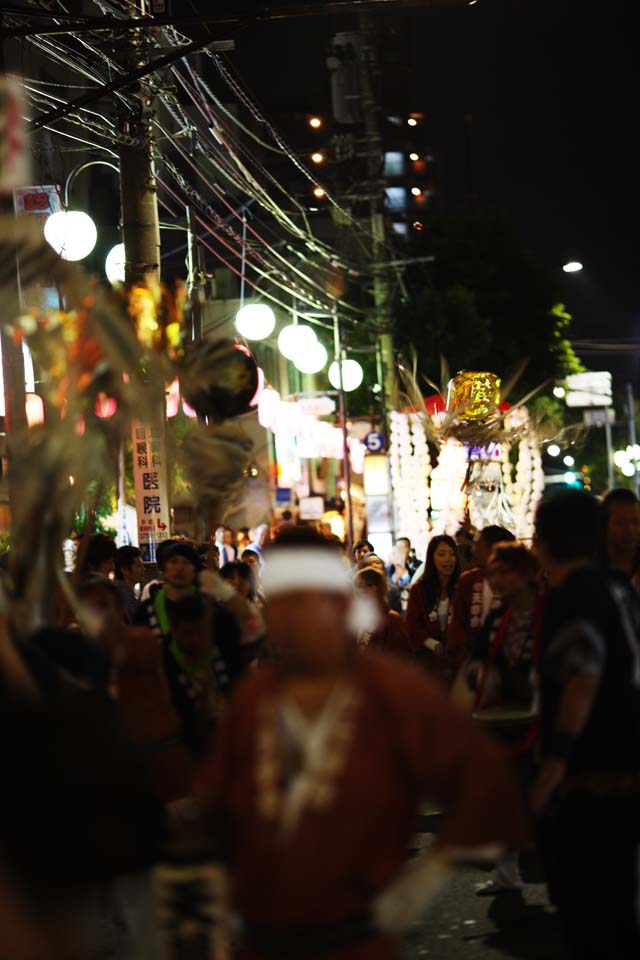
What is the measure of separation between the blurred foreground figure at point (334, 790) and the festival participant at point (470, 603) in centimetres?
611

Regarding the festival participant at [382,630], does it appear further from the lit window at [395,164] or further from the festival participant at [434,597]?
the lit window at [395,164]

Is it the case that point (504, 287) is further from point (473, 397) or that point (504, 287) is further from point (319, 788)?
point (319, 788)

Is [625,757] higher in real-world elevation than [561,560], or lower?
lower

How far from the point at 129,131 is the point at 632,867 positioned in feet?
34.7

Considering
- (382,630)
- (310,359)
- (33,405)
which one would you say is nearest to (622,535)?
(382,630)

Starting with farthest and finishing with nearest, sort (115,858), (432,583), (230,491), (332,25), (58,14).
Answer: (332,25) → (58,14) → (432,583) → (230,491) → (115,858)

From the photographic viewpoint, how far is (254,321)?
2352 centimetres

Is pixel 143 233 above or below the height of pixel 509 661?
above

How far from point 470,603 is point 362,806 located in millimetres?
6459

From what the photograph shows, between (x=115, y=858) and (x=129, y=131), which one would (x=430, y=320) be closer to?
(x=129, y=131)

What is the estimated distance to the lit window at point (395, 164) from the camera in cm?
10419

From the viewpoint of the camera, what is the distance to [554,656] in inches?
197

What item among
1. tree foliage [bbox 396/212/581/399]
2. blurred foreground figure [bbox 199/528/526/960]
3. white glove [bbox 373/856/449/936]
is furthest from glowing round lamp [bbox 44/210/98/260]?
tree foliage [bbox 396/212/581/399]

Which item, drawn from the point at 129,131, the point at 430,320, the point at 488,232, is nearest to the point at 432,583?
the point at 129,131
